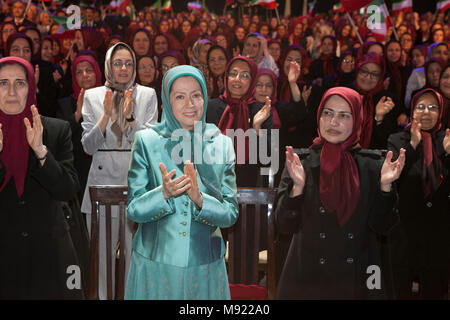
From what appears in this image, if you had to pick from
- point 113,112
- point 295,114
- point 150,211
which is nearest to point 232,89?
point 295,114

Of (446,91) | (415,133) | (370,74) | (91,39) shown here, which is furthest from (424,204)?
(91,39)

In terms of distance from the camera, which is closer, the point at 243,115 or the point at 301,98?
the point at 243,115

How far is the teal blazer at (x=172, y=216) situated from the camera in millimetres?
2117

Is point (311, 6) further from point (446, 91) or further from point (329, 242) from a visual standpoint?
point (329, 242)

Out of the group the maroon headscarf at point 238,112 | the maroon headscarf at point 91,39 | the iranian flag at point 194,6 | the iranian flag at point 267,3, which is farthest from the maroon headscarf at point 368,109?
the iranian flag at point 194,6

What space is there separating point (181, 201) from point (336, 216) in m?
0.84

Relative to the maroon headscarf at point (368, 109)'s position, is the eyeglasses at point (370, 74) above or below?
above

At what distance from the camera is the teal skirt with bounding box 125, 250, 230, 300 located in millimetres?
2158

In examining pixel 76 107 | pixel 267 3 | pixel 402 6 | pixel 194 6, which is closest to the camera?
pixel 76 107

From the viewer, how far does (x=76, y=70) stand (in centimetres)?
430

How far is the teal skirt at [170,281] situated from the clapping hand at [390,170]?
874 mm

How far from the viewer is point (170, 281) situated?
7.10 feet

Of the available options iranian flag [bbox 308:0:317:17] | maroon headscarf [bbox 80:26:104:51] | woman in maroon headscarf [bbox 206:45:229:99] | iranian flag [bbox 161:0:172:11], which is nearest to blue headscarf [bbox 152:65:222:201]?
woman in maroon headscarf [bbox 206:45:229:99]

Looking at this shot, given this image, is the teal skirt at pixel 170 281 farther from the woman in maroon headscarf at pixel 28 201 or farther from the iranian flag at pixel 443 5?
the iranian flag at pixel 443 5
